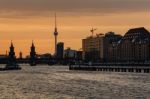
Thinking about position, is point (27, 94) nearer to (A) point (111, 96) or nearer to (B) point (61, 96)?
(B) point (61, 96)

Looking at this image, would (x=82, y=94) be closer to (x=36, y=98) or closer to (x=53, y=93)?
(x=53, y=93)

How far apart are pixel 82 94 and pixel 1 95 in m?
14.0

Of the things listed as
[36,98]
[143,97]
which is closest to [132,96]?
[143,97]

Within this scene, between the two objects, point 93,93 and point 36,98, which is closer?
point 36,98

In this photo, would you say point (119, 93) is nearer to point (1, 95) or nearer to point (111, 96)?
point (111, 96)

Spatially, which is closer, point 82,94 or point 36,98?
point 36,98

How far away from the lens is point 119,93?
113188 mm

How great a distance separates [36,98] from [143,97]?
17.1 metres

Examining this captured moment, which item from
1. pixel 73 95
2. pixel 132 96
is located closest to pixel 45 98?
pixel 73 95

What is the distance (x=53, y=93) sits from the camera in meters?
113

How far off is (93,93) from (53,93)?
22.8 ft

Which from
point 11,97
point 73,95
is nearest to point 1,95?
point 11,97

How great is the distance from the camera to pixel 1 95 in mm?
105625

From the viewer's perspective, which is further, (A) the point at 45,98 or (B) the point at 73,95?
(B) the point at 73,95
